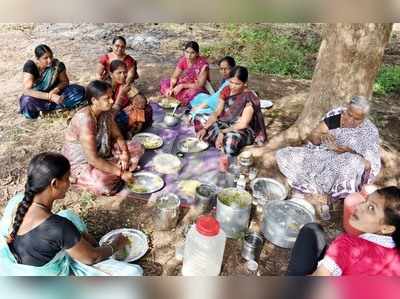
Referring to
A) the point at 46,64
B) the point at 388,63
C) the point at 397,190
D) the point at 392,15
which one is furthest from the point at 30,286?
the point at 388,63

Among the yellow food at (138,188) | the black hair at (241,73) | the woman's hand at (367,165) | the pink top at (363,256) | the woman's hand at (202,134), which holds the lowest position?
the yellow food at (138,188)

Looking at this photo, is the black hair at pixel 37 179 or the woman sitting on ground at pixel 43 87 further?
the woman sitting on ground at pixel 43 87

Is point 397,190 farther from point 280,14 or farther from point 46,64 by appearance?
point 46,64

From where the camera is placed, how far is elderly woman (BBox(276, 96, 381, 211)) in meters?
3.48

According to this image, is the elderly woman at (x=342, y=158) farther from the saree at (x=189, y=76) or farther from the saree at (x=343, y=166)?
the saree at (x=189, y=76)

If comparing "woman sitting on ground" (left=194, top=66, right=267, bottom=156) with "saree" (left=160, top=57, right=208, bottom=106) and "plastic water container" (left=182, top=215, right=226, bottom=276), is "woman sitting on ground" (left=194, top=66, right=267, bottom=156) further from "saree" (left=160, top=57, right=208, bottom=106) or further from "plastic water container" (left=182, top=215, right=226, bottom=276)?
"plastic water container" (left=182, top=215, right=226, bottom=276)

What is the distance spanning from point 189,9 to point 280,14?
11cm

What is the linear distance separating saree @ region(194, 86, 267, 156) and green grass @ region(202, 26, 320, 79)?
2.44m

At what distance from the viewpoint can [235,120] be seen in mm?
4176

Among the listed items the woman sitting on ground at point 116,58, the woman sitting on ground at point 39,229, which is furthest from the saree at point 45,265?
the woman sitting on ground at point 116,58

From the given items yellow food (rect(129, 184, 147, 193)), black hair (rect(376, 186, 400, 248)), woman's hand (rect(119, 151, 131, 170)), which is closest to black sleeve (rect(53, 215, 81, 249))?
yellow food (rect(129, 184, 147, 193))

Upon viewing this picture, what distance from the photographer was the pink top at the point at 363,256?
1.97 metres

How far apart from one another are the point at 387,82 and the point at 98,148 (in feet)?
15.7

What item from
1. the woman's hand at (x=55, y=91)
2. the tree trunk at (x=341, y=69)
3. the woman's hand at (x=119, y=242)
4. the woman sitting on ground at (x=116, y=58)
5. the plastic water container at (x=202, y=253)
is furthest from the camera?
the woman sitting on ground at (x=116, y=58)
